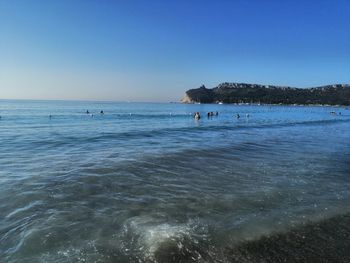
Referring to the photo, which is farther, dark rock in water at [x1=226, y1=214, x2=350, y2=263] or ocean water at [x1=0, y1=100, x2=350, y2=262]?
ocean water at [x1=0, y1=100, x2=350, y2=262]

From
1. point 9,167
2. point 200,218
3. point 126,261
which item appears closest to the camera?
point 126,261

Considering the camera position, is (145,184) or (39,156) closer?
(145,184)

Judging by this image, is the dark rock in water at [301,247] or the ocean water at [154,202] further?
the ocean water at [154,202]

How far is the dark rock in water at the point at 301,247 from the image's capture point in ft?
23.2

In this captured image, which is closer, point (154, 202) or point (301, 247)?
point (301, 247)

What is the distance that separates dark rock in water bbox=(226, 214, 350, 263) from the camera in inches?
279

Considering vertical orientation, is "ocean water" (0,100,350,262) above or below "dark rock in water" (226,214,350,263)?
below

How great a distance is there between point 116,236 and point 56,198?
163 inches

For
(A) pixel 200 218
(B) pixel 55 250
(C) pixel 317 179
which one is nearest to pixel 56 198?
(B) pixel 55 250

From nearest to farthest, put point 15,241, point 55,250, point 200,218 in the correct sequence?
point 55,250 < point 15,241 < point 200,218

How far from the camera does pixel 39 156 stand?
19750mm

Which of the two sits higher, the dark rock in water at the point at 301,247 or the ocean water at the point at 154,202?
the dark rock in water at the point at 301,247

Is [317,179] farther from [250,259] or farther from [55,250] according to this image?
[55,250]

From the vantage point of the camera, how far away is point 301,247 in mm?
7602
